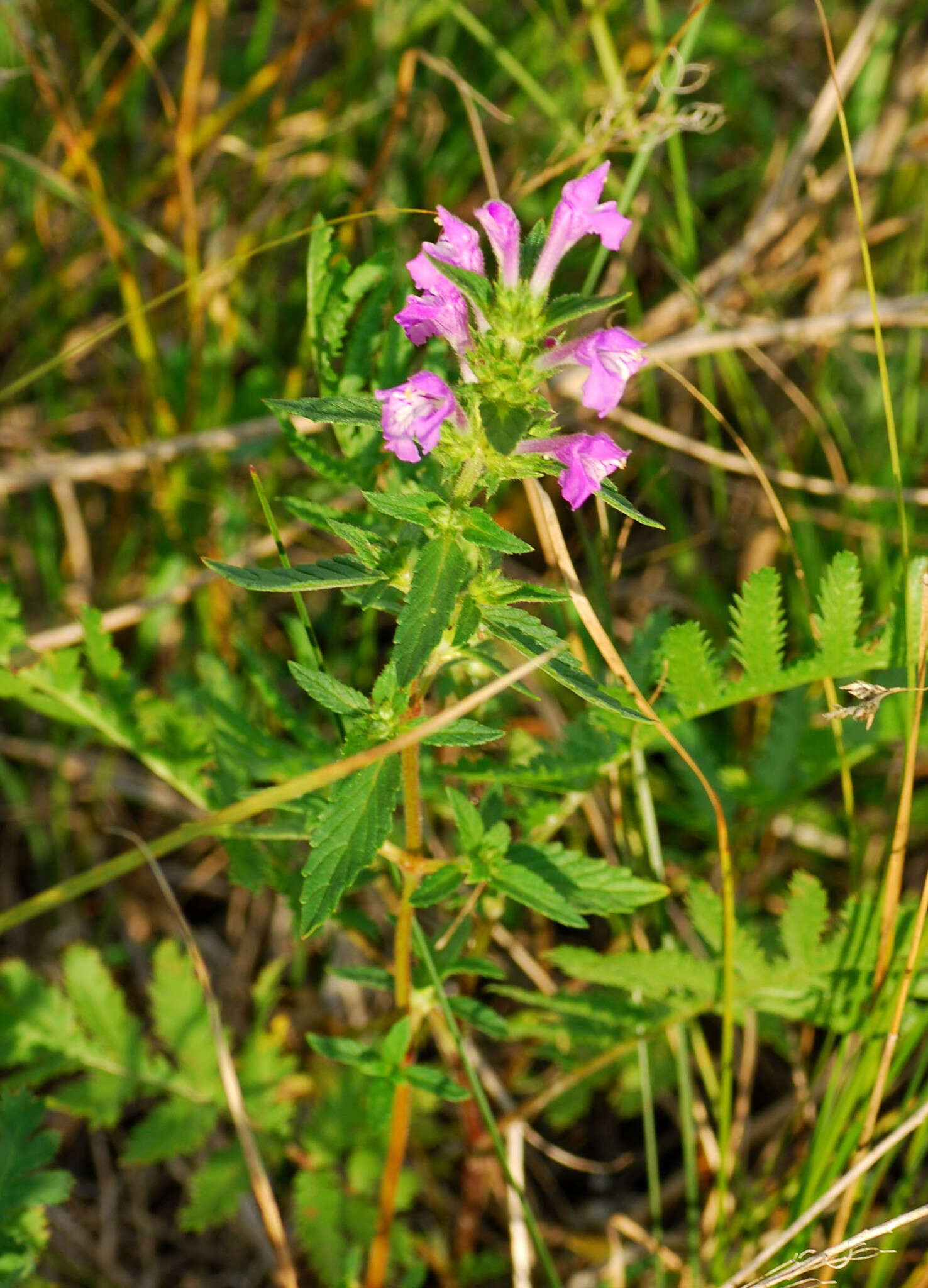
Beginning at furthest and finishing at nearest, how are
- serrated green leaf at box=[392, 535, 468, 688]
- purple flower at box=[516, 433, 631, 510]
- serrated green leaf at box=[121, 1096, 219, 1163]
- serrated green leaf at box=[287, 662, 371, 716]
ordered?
serrated green leaf at box=[121, 1096, 219, 1163], serrated green leaf at box=[287, 662, 371, 716], purple flower at box=[516, 433, 631, 510], serrated green leaf at box=[392, 535, 468, 688]

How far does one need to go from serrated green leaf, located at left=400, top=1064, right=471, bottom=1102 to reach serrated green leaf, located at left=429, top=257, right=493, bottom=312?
135cm

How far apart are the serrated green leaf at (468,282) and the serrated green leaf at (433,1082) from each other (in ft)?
4.43

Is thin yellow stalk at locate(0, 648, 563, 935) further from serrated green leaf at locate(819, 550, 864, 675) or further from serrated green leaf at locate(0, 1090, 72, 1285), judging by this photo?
serrated green leaf at locate(819, 550, 864, 675)

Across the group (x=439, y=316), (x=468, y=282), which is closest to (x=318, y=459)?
(x=439, y=316)

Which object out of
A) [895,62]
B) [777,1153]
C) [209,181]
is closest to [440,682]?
[777,1153]

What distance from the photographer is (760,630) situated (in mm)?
2096

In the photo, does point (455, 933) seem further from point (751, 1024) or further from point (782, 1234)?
point (751, 1024)

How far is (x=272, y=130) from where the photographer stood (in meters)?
3.60

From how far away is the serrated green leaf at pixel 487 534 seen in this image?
5.37 ft

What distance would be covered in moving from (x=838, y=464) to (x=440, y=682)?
192 cm

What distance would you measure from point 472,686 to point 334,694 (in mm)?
478

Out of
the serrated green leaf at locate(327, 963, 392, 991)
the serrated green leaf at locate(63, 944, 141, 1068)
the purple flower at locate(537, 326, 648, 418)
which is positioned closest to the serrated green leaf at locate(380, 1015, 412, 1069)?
the serrated green leaf at locate(327, 963, 392, 991)

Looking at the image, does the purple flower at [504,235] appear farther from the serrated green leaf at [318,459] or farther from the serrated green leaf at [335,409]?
the serrated green leaf at [318,459]

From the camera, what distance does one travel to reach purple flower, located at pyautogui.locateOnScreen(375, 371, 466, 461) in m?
1.57
